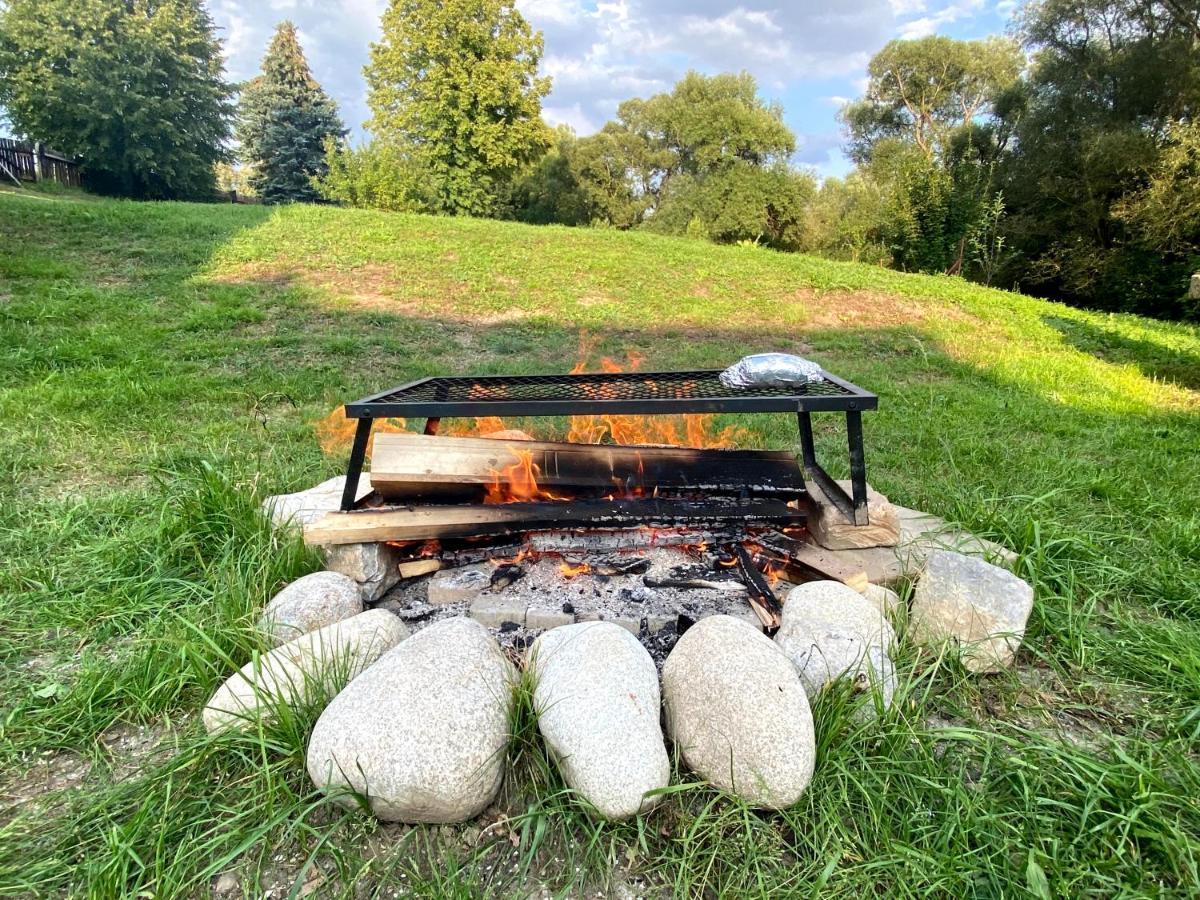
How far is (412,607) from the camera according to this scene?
2.17m

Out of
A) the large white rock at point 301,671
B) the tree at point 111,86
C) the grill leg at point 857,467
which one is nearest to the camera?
the large white rock at point 301,671

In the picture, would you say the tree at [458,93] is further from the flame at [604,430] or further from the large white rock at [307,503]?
the large white rock at [307,503]

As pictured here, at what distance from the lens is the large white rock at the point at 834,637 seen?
5.39 feet

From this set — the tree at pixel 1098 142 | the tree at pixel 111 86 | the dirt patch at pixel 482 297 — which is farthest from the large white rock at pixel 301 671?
the tree at pixel 111 86

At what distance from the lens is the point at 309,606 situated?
1.96 meters

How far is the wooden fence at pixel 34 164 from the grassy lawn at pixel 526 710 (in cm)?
1515

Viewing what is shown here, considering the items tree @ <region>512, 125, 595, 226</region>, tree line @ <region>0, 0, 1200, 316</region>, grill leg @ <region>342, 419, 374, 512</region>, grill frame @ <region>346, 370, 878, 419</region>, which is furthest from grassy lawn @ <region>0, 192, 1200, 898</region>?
tree @ <region>512, 125, 595, 226</region>

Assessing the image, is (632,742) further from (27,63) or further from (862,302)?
(27,63)

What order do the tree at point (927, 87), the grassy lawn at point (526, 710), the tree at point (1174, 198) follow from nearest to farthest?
the grassy lawn at point (526, 710) → the tree at point (1174, 198) → the tree at point (927, 87)

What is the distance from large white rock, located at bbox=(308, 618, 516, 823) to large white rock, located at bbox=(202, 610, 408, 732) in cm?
15

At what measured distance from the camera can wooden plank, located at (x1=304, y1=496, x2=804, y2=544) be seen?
218 cm

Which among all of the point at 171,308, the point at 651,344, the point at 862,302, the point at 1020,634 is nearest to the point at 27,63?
the point at 171,308

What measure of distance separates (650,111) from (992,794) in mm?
30596

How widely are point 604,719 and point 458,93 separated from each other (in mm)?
22670
